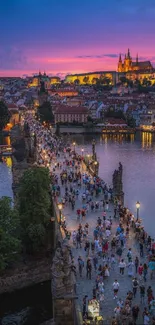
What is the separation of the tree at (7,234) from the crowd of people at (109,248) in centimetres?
223

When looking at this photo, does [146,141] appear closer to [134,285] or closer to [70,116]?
[70,116]

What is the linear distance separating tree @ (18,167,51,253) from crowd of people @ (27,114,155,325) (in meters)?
1.40

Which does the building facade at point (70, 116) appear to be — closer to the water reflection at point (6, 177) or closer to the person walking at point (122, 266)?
the water reflection at point (6, 177)

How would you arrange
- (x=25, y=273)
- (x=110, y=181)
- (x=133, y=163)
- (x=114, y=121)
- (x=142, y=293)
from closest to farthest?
1. (x=142, y=293)
2. (x=25, y=273)
3. (x=110, y=181)
4. (x=133, y=163)
5. (x=114, y=121)

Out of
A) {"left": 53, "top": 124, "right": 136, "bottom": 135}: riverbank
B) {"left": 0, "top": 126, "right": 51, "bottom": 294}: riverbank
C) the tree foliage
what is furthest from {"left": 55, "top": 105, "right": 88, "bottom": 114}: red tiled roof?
{"left": 0, "top": 126, "right": 51, "bottom": 294}: riverbank

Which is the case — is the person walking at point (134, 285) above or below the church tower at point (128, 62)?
below

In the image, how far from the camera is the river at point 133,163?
3097cm

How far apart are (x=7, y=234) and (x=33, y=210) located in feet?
9.32

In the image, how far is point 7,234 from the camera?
740 inches

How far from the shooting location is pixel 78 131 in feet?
284

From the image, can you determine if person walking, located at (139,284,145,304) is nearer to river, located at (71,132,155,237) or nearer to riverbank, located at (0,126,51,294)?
riverbank, located at (0,126,51,294)

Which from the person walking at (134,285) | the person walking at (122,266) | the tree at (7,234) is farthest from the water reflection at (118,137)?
the person walking at (134,285)

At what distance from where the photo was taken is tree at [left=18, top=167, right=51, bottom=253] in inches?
829

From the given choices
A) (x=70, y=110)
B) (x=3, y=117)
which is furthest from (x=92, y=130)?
(x=3, y=117)
